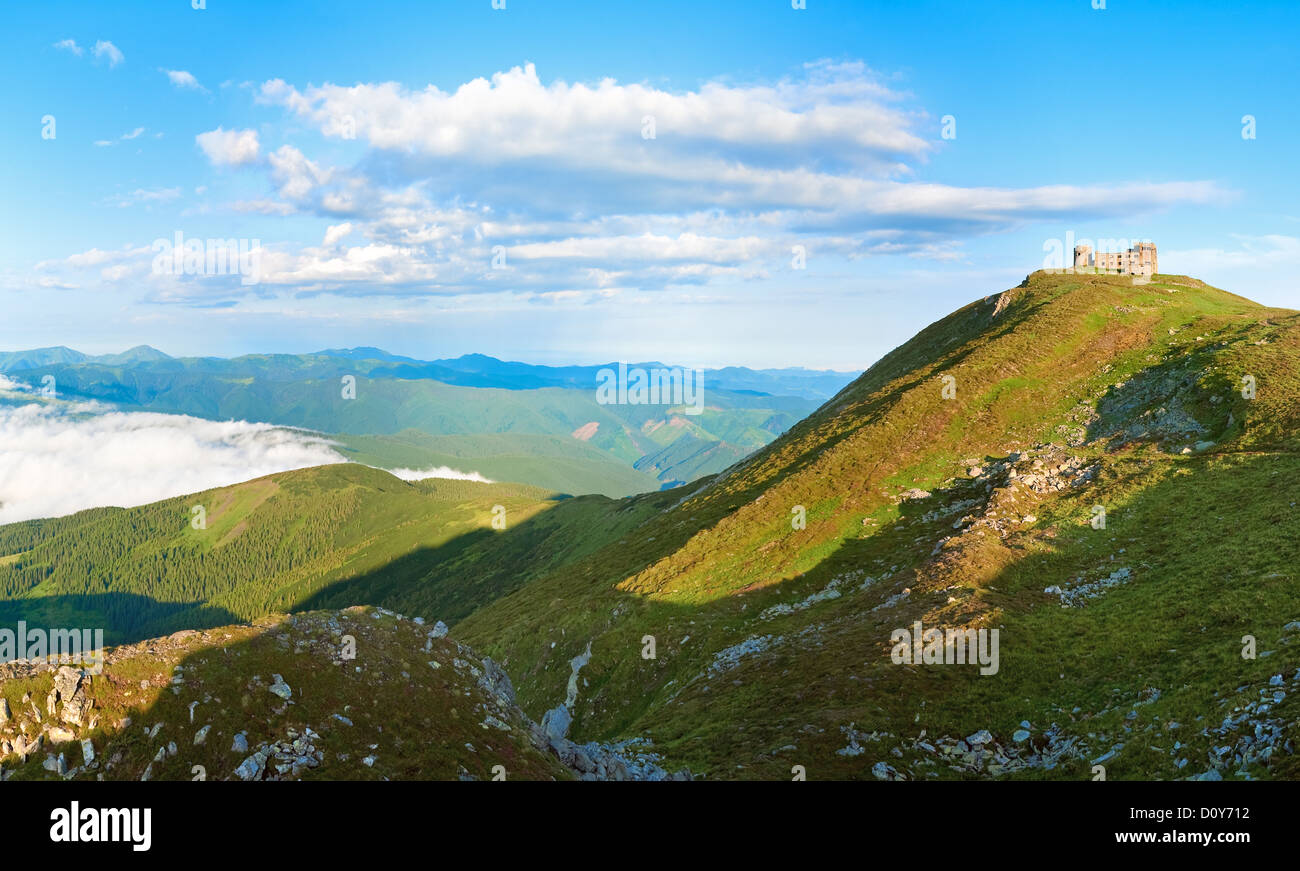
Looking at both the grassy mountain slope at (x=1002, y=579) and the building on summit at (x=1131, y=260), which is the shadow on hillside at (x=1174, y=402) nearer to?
the grassy mountain slope at (x=1002, y=579)

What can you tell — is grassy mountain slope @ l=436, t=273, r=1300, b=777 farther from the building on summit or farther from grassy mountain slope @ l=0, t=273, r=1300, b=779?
the building on summit

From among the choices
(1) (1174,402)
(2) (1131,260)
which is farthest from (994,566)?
(2) (1131,260)

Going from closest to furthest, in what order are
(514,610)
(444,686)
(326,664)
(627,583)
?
1. (326,664)
2. (444,686)
3. (627,583)
4. (514,610)

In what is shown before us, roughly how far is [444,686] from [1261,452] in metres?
60.1

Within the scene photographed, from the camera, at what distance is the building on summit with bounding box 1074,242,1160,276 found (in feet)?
365

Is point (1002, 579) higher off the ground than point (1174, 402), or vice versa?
point (1174, 402)

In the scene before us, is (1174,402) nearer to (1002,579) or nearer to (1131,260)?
(1002,579)

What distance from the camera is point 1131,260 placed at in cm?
11344

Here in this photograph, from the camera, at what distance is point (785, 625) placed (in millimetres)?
52938

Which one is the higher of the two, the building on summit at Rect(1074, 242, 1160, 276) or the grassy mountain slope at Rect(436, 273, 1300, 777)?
the building on summit at Rect(1074, 242, 1160, 276)

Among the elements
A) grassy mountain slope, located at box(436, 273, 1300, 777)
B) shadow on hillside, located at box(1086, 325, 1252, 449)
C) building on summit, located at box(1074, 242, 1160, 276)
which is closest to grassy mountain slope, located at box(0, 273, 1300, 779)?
grassy mountain slope, located at box(436, 273, 1300, 777)

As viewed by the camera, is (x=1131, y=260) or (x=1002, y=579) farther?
(x=1131, y=260)
